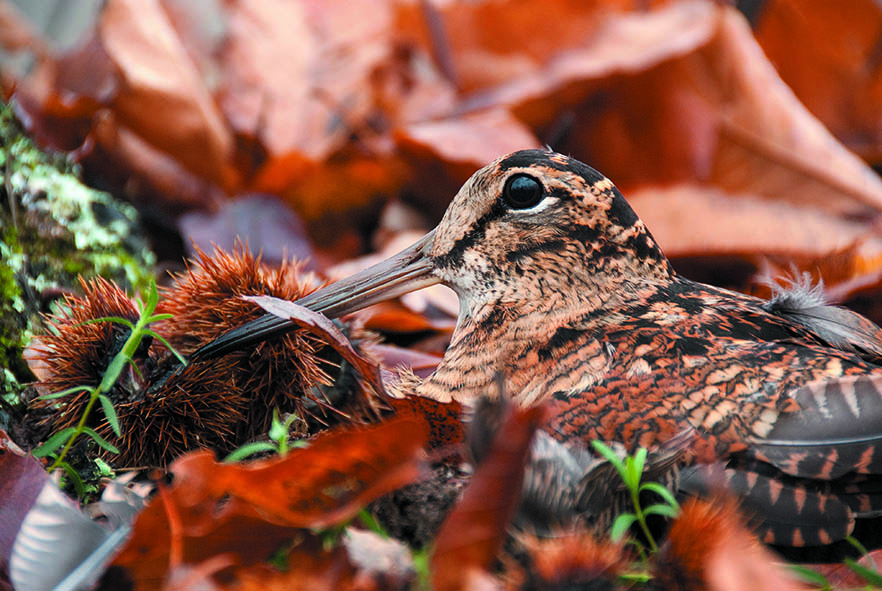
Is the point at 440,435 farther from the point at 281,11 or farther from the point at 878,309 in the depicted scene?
the point at 281,11

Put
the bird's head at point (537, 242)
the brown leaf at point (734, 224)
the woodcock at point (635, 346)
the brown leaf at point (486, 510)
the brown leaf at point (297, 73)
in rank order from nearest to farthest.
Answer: the brown leaf at point (486, 510) < the woodcock at point (635, 346) < the bird's head at point (537, 242) < the brown leaf at point (734, 224) < the brown leaf at point (297, 73)

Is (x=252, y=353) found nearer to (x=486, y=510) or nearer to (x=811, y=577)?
(x=486, y=510)

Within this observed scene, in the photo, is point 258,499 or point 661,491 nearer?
point 258,499

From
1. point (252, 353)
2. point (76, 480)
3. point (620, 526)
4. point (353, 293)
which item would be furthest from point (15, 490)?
point (620, 526)

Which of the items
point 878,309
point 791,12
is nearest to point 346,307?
point 878,309

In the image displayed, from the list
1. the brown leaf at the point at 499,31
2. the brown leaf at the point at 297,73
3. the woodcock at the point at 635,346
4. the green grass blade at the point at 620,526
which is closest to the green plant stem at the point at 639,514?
the green grass blade at the point at 620,526

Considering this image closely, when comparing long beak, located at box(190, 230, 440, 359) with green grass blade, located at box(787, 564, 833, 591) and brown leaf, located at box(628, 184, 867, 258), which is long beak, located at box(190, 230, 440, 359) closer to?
green grass blade, located at box(787, 564, 833, 591)

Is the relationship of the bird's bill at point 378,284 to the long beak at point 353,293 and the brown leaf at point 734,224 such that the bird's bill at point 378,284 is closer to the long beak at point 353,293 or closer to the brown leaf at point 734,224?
the long beak at point 353,293
